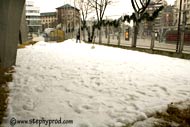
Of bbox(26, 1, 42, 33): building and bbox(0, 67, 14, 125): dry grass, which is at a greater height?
bbox(26, 1, 42, 33): building

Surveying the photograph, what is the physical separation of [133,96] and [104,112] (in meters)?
1.13

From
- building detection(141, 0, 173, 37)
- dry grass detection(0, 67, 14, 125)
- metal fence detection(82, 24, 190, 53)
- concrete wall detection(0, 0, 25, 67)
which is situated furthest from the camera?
building detection(141, 0, 173, 37)

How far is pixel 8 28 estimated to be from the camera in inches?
292

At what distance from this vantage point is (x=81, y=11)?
36.1 meters

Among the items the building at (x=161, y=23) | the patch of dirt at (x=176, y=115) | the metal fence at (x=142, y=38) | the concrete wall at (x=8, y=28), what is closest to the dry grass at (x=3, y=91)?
the concrete wall at (x=8, y=28)

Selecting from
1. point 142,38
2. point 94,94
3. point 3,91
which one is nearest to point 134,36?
point 142,38

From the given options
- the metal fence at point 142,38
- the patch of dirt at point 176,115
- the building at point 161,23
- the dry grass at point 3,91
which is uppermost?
the building at point 161,23

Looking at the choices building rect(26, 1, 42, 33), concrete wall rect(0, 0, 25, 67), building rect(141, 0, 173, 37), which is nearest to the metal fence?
Answer: building rect(141, 0, 173, 37)

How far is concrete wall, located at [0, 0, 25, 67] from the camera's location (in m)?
7.07

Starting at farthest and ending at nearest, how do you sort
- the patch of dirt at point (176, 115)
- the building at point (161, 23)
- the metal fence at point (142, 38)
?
the building at point (161, 23) → the metal fence at point (142, 38) → the patch of dirt at point (176, 115)

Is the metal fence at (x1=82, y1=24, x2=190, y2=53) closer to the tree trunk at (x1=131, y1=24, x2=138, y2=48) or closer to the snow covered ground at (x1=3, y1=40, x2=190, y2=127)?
the tree trunk at (x1=131, y1=24, x2=138, y2=48)

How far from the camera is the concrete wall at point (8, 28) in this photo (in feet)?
23.2

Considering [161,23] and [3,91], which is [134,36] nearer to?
[161,23]

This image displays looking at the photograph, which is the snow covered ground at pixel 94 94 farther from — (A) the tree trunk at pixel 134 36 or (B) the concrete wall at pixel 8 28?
(A) the tree trunk at pixel 134 36
